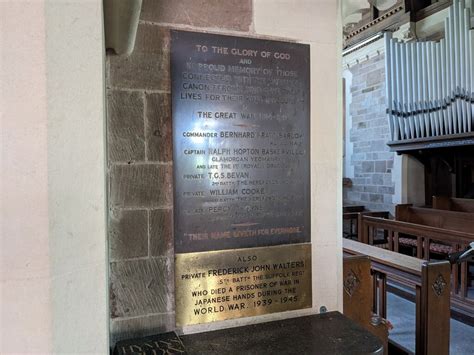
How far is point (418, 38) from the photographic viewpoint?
4793mm

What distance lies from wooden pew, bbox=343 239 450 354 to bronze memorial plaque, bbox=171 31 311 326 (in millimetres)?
275

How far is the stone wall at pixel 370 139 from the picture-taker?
5.30 m

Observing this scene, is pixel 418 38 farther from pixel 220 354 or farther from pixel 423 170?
pixel 220 354

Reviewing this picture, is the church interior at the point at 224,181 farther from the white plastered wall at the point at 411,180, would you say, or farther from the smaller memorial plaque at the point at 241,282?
the white plastered wall at the point at 411,180

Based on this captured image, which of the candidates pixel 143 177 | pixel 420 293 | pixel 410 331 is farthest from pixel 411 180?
pixel 143 177

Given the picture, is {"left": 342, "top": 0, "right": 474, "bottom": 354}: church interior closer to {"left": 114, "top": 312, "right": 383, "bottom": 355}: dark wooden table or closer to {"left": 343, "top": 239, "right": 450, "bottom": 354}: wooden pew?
{"left": 343, "top": 239, "right": 450, "bottom": 354}: wooden pew

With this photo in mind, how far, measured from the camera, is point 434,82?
4.38 m

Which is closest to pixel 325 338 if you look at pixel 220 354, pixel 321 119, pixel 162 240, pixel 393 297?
pixel 220 354

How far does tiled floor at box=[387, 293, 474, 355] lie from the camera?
2.32 metres

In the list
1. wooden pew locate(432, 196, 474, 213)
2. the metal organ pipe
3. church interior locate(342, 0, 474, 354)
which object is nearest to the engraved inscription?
→ church interior locate(342, 0, 474, 354)

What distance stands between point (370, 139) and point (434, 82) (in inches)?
53.6

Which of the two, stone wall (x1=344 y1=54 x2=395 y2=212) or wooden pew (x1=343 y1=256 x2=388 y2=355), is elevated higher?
stone wall (x1=344 y1=54 x2=395 y2=212)

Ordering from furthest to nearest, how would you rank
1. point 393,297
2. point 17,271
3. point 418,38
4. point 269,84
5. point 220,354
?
point 418,38 < point 393,297 < point 269,84 < point 220,354 < point 17,271

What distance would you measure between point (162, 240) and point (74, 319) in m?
0.47
